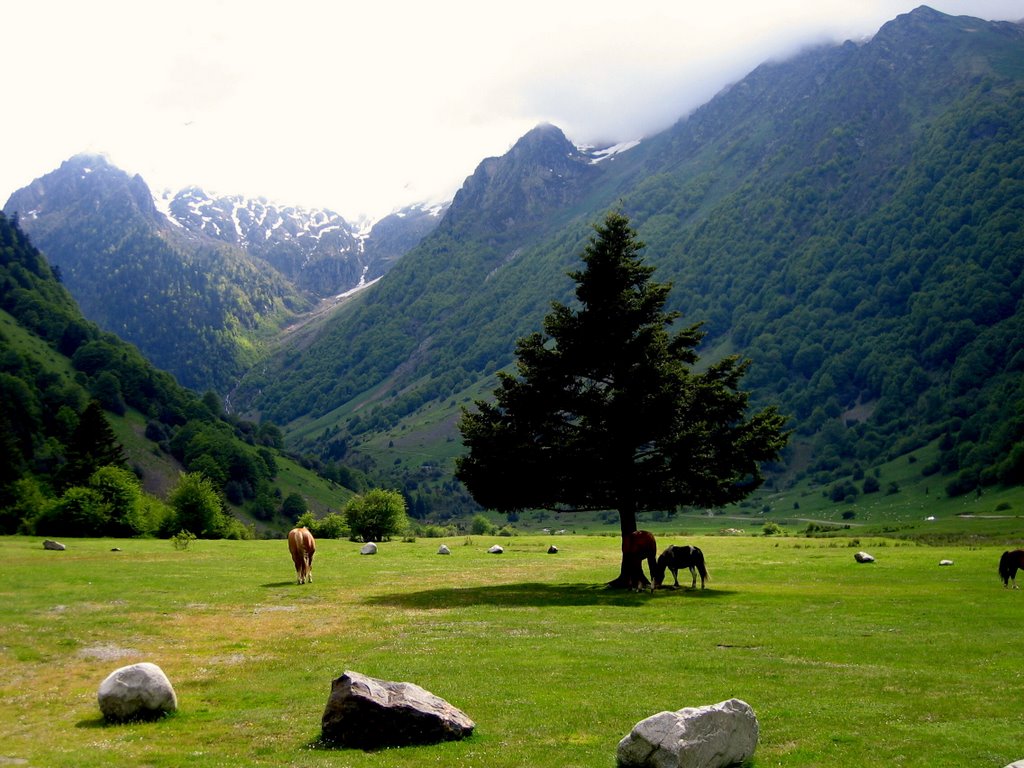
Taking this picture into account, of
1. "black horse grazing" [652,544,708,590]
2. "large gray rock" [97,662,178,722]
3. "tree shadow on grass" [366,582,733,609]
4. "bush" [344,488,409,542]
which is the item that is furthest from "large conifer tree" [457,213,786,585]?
"bush" [344,488,409,542]

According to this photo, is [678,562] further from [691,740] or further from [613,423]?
[691,740]

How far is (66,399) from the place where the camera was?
633 ft

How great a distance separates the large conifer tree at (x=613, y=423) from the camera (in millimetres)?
47094

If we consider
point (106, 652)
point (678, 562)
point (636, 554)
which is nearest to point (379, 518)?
point (636, 554)

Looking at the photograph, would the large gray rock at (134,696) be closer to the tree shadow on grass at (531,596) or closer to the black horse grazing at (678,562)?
the tree shadow on grass at (531,596)

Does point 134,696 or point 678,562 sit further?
point 678,562

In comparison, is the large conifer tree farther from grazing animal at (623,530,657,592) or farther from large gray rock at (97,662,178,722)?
large gray rock at (97,662,178,722)

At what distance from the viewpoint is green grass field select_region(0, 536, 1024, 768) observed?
54.6 feet

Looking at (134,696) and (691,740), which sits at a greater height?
(691,740)

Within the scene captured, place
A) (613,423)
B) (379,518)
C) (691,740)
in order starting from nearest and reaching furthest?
(691,740), (613,423), (379,518)

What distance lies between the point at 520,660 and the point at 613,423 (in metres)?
24.1

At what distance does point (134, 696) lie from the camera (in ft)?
63.7

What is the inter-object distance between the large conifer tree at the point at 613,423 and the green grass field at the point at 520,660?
5714 mm

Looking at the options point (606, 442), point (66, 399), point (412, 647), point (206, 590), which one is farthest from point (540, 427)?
point (66, 399)
